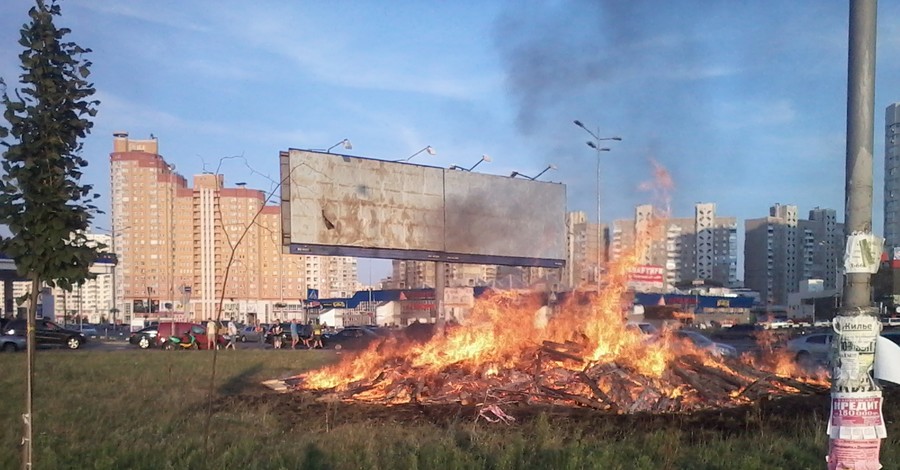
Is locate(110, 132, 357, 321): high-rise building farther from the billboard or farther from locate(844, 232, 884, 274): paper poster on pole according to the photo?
locate(844, 232, 884, 274): paper poster on pole

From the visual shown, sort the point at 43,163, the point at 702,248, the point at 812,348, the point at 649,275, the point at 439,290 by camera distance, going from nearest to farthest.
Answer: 1. the point at 43,163
2. the point at 812,348
3. the point at 439,290
4. the point at 649,275
5. the point at 702,248

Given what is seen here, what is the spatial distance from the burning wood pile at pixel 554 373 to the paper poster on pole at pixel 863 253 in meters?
8.92

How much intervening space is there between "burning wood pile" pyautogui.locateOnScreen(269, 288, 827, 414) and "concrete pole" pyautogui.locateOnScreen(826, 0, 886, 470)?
866 cm

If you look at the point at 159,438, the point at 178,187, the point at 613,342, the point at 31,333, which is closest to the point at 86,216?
the point at 31,333

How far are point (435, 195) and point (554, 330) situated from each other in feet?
46.3

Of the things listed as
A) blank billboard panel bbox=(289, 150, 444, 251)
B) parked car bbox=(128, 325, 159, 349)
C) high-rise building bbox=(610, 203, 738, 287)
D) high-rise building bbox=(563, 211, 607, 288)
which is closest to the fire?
blank billboard panel bbox=(289, 150, 444, 251)

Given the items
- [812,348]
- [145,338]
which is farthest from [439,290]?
[145,338]

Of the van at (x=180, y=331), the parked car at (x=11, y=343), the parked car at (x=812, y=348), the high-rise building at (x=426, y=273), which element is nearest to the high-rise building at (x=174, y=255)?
the high-rise building at (x=426, y=273)

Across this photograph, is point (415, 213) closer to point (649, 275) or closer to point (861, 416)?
point (861, 416)

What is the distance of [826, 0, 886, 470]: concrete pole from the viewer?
176 inches

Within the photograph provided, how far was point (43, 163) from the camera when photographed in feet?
25.9

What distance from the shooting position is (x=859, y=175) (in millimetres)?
4578

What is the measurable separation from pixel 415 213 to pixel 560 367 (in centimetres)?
1649

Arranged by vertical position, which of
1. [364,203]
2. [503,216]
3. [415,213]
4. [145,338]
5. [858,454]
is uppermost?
[364,203]
